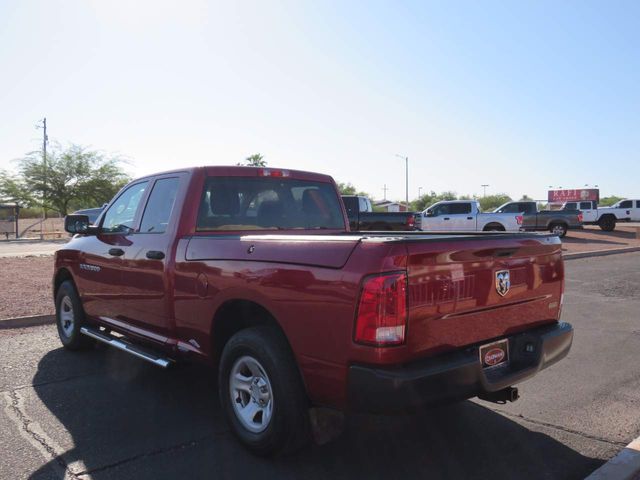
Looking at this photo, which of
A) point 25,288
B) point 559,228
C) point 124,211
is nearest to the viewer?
point 124,211

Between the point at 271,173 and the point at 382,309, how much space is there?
7.98 ft

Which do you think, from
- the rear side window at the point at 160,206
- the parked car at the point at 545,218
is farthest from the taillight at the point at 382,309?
the parked car at the point at 545,218

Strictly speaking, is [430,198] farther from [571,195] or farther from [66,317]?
[66,317]

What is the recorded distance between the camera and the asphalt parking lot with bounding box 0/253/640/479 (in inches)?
130

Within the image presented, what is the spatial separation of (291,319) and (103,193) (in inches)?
1803

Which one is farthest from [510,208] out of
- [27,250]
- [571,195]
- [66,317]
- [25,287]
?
[571,195]

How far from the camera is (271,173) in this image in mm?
4836

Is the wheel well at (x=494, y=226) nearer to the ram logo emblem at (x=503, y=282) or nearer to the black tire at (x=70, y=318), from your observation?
the black tire at (x=70, y=318)

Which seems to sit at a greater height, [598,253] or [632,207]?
[632,207]

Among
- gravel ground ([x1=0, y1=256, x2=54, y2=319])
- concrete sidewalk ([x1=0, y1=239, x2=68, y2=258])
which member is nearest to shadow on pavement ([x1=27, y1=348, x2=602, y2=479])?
gravel ground ([x1=0, y1=256, x2=54, y2=319])

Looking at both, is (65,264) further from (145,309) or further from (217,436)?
(217,436)

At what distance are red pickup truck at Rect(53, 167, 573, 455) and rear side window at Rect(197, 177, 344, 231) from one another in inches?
0.5

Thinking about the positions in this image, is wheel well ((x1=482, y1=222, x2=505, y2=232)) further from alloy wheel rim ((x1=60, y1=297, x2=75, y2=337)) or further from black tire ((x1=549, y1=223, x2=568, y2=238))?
alloy wheel rim ((x1=60, y1=297, x2=75, y2=337))

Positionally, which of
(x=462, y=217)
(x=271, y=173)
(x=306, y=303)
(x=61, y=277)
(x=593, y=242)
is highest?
(x=271, y=173)
